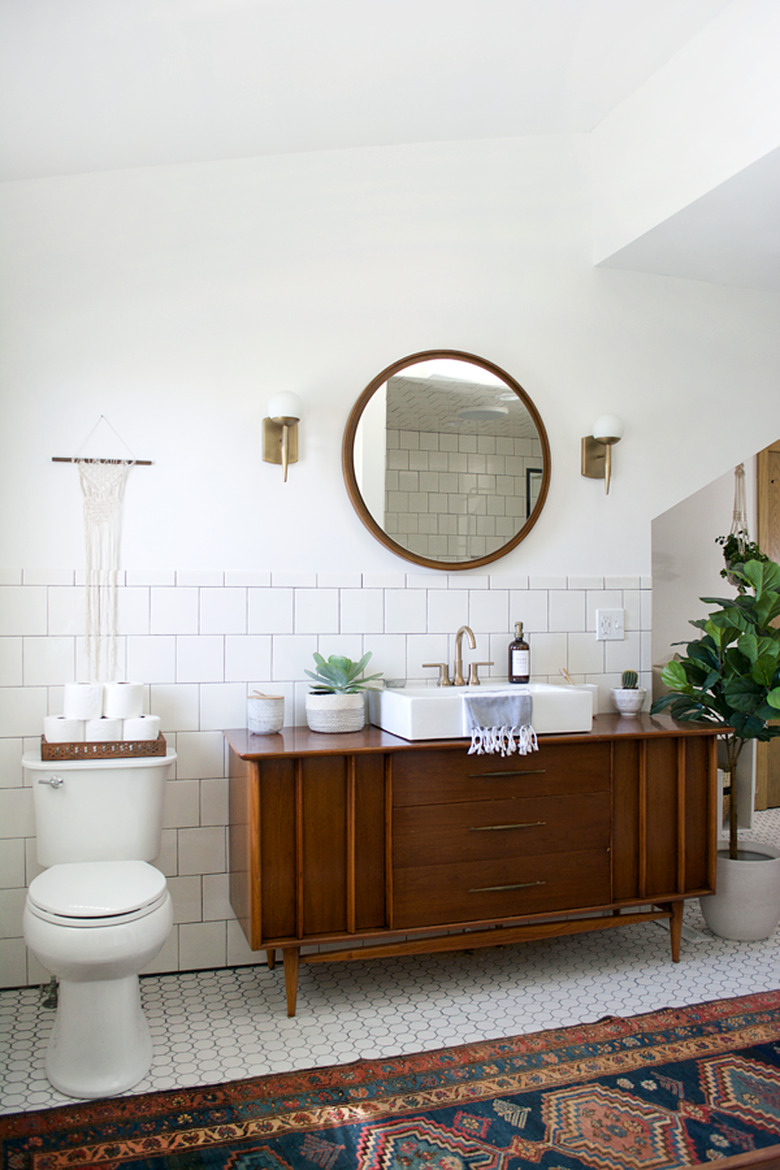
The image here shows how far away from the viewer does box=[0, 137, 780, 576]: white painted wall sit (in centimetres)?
288

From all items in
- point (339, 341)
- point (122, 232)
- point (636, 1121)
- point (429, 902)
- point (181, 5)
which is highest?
point (181, 5)

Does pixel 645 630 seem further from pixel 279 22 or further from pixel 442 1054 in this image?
pixel 279 22

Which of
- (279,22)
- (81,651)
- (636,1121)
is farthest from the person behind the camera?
(81,651)

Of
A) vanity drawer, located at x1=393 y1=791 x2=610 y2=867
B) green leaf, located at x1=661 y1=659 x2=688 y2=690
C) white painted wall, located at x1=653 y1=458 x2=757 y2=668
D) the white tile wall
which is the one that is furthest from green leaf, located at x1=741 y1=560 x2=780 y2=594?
white painted wall, located at x1=653 y1=458 x2=757 y2=668

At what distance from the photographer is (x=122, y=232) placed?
294cm

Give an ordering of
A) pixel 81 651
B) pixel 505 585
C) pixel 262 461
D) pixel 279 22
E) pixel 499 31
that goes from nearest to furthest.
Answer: pixel 279 22 → pixel 499 31 → pixel 81 651 → pixel 262 461 → pixel 505 585

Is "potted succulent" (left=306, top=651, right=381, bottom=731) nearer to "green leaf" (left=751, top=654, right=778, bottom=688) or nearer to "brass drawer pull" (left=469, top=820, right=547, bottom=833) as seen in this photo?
"brass drawer pull" (left=469, top=820, right=547, bottom=833)

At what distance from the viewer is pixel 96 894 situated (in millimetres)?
2223

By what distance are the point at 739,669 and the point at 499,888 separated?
1.18 meters

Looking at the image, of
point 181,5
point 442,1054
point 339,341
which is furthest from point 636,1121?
point 181,5

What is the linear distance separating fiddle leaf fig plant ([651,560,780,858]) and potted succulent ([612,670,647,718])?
0.29 feet

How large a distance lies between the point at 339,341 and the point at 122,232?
2.65 ft

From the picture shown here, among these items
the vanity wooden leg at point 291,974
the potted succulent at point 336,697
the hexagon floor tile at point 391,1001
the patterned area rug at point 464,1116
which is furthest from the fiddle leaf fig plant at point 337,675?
the patterned area rug at point 464,1116

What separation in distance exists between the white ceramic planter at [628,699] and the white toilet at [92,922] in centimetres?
177
